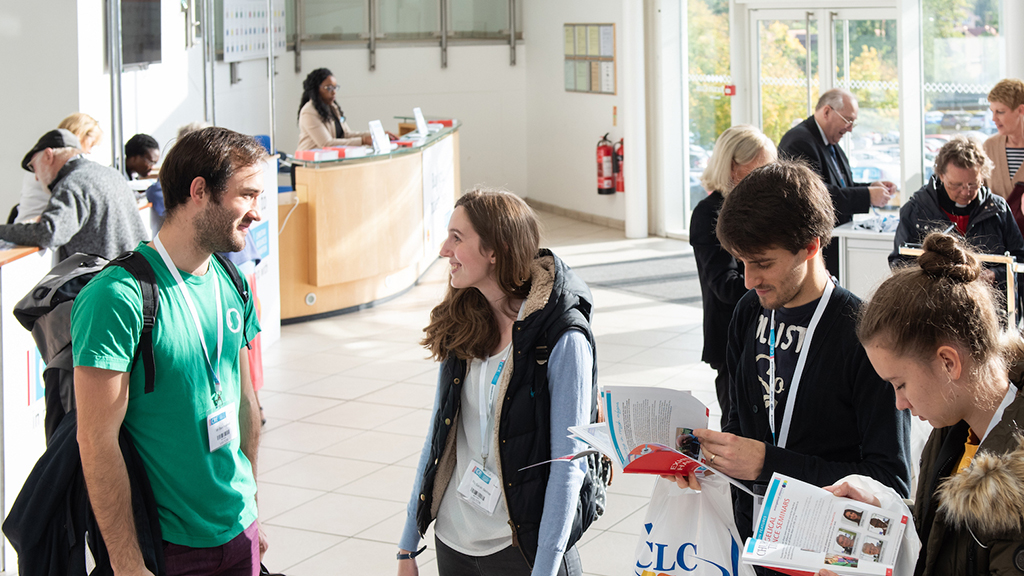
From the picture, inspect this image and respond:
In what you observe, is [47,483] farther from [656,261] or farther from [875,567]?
[656,261]

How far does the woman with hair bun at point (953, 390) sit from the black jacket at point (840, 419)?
16 cm

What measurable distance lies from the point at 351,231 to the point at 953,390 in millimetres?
6968

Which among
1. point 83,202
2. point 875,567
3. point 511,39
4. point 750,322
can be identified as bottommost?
point 875,567

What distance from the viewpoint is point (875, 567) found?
1.44m

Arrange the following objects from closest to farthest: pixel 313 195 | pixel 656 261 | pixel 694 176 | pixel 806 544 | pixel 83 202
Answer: pixel 806 544, pixel 83 202, pixel 313 195, pixel 656 261, pixel 694 176

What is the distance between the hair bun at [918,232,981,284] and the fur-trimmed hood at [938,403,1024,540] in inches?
9.8

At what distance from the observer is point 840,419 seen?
1823mm

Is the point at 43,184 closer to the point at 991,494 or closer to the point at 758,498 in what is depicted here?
the point at 758,498

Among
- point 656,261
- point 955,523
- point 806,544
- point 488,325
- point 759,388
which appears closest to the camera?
point 955,523

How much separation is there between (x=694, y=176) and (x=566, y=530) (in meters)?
9.92

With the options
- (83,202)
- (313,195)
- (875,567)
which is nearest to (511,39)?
(313,195)

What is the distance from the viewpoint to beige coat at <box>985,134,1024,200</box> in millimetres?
5469

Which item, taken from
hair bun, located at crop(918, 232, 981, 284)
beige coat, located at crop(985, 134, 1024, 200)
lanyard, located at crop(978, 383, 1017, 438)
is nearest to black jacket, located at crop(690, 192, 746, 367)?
hair bun, located at crop(918, 232, 981, 284)

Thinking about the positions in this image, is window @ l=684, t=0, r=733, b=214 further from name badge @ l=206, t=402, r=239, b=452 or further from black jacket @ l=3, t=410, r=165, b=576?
black jacket @ l=3, t=410, r=165, b=576
